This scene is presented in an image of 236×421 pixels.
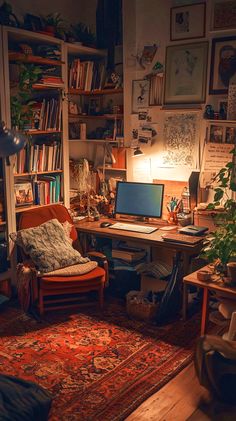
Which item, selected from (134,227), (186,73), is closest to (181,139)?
(186,73)

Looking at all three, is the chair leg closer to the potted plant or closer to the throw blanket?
the throw blanket

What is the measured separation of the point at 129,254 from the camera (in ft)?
14.3

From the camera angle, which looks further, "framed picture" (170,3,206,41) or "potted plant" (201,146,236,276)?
"framed picture" (170,3,206,41)

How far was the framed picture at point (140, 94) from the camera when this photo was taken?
14.9 feet

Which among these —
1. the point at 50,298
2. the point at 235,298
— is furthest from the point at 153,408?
the point at 50,298

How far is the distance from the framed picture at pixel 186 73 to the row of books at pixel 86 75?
777 millimetres

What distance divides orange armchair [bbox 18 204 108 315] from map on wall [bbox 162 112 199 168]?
1.17 m

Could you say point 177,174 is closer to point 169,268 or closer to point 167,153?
point 167,153

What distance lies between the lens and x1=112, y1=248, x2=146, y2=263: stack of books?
434 centimetres

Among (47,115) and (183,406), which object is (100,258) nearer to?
(47,115)

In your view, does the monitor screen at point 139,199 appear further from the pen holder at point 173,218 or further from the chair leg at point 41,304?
the chair leg at point 41,304

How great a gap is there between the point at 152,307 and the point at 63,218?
1253 millimetres

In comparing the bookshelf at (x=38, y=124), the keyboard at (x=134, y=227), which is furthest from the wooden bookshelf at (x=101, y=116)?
the keyboard at (x=134, y=227)

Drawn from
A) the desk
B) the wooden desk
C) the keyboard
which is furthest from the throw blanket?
the wooden desk
